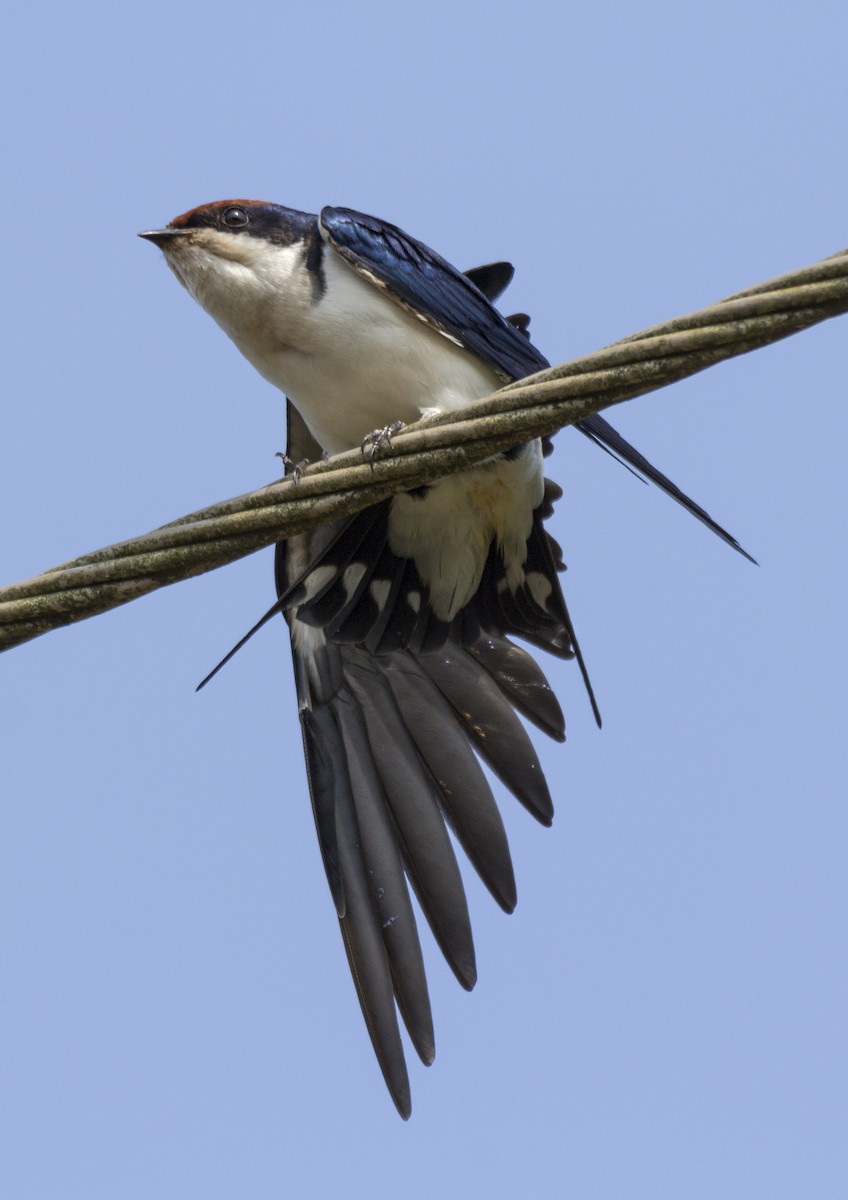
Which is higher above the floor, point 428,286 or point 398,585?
point 428,286

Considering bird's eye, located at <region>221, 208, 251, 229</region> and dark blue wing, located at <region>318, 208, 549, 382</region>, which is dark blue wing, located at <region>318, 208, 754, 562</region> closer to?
dark blue wing, located at <region>318, 208, 549, 382</region>

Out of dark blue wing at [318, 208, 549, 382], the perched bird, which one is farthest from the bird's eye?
dark blue wing at [318, 208, 549, 382]

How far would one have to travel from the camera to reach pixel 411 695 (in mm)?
5805

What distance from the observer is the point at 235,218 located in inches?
199

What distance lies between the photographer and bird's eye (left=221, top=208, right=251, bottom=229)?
5035 millimetres

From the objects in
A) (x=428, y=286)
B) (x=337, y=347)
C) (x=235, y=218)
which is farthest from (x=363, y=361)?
(x=235, y=218)

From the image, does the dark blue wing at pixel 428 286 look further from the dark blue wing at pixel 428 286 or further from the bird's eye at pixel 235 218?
the bird's eye at pixel 235 218

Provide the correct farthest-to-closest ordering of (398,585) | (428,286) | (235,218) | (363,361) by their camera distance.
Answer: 1. (398,585)
2. (235,218)
3. (428,286)
4. (363,361)

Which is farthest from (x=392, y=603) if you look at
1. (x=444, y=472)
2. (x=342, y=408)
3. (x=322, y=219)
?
(x=444, y=472)

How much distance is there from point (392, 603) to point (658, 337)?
8.09ft

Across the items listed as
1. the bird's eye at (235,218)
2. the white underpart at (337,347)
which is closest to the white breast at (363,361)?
the white underpart at (337,347)

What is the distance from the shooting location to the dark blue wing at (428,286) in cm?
487

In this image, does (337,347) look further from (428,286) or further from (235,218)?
(235,218)

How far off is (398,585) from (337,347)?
92 centimetres
